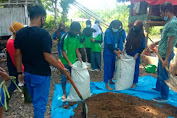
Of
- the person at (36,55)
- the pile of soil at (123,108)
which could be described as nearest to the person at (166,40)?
the pile of soil at (123,108)

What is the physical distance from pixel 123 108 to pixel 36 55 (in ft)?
6.01

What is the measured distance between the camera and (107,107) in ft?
9.66

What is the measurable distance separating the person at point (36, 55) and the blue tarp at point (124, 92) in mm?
852

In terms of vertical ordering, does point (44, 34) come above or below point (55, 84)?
above

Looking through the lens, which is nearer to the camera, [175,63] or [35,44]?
[35,44]

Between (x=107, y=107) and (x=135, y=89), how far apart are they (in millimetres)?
1309

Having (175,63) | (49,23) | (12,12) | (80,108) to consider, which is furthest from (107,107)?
(49,23)

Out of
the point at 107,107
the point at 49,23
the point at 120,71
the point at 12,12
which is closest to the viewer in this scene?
the point at 107,107

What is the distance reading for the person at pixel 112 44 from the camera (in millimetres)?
3752

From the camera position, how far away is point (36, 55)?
192 centimetres

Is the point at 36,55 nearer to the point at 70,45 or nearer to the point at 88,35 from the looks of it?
the point at 70,45

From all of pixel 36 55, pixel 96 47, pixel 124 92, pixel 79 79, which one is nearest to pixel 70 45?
pixel 79 79

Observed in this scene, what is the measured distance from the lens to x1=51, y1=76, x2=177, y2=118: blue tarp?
2871mm

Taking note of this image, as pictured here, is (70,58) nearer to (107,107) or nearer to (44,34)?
(107,107)
